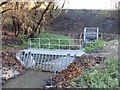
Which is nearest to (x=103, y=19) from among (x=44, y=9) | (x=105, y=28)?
(x=105, y=28)

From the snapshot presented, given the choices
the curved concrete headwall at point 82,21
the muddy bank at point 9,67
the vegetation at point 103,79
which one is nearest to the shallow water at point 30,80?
the muddy bank at point 9,67

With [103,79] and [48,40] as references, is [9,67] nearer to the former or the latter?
[48,40]

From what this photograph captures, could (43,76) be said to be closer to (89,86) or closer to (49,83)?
(49,83)

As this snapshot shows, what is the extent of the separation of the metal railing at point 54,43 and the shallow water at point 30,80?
8.47 feet

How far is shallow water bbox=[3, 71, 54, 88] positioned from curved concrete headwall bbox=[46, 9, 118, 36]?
5389mm

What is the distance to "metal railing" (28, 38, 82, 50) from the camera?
11.4 metres

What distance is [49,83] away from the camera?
734cm

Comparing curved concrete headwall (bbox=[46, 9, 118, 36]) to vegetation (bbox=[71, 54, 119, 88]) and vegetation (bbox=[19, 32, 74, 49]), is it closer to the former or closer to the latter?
vegetation (bbox=[19, 32, 74, 49])

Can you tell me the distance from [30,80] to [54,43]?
13.5 ft

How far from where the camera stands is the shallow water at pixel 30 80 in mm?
7438

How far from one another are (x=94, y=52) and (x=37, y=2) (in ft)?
12.5

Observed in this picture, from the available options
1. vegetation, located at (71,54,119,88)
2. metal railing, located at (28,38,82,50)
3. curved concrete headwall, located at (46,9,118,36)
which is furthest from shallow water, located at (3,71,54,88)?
curved concrete headwall, located at (46,9,118,36)

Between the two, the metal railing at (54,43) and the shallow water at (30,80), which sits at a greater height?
the metal railing at (54,43)

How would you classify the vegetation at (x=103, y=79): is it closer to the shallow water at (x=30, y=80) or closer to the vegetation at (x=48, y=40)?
the shallow water at (x=30, y=80)
